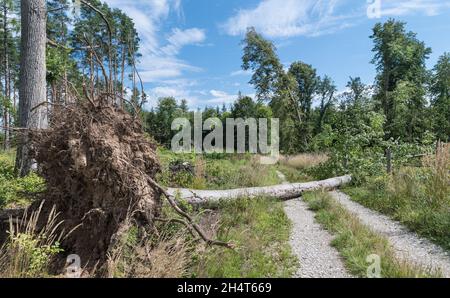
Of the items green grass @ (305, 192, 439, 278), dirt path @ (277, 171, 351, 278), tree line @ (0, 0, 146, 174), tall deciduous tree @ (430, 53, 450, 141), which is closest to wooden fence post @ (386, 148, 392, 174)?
green grass @ (305, 192, 439, 278)

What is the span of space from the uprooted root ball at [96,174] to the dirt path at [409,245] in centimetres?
346

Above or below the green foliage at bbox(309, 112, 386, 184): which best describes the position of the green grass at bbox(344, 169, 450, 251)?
below

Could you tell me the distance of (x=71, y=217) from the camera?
13.1ft

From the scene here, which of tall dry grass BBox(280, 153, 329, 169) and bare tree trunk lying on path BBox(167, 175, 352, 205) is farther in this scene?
tall dry grass BBox(280, 153, 329, 169)

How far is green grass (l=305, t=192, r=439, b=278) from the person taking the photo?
3.31 m

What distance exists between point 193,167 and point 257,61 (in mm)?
15225

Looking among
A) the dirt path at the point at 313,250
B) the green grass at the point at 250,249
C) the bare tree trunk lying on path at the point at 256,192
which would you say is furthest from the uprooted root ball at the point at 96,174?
the dirt path at the point at 313,250

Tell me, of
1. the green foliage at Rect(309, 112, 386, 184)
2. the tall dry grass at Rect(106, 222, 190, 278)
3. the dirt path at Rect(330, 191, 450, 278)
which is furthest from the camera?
the green foliage at Rect(309, 112, 386, 184)

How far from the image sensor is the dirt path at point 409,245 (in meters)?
3.81

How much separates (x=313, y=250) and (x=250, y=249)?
96cm

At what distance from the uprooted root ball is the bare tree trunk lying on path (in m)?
1.83

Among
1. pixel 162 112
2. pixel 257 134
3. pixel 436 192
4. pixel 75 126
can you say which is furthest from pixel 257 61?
pixel 75 126

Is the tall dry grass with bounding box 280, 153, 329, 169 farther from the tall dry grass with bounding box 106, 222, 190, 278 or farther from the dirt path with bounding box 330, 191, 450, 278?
the tall dry grass with bounding box 106, 222, 190, 278

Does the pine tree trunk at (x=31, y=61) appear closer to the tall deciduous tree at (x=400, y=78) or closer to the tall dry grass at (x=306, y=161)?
the tall dry grass at (x=306, y=161)
